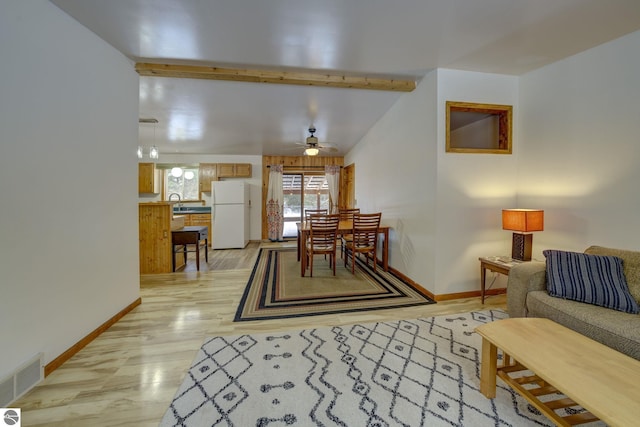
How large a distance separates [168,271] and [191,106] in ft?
8.46

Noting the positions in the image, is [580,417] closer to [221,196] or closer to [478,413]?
[478,413]

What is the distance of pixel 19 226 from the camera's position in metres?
1.50

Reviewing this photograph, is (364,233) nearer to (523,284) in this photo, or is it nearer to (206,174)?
(523,284)

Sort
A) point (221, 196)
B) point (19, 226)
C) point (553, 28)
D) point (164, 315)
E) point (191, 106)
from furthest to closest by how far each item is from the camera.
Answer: point (221, 196) < point (191, 106) < point (164, 315) < point (553, 28) < point (19, 226)

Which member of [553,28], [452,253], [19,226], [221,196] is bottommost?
[452,253]

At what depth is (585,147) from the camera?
230cm

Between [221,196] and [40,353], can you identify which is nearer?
[40,353]

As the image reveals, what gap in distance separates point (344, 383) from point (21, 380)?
1.98 meters

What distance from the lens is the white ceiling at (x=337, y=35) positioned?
5.84 feet

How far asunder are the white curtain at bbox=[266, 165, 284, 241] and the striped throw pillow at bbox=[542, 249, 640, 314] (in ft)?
18.2

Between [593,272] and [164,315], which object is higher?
[593,272]

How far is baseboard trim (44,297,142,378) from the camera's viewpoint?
5.46 feet

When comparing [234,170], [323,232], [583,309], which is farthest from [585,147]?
[234,170]

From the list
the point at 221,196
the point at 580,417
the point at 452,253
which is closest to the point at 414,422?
the point at 580,417
